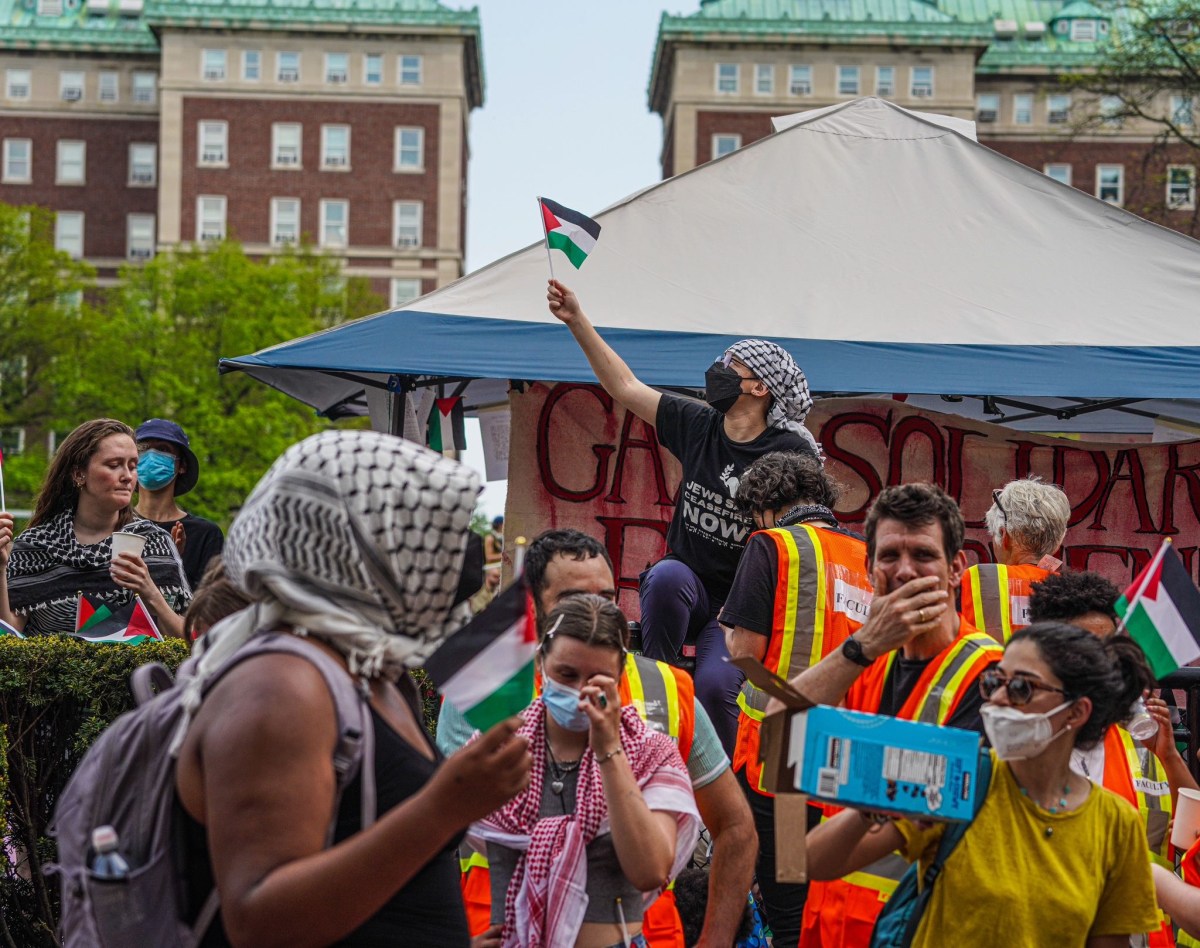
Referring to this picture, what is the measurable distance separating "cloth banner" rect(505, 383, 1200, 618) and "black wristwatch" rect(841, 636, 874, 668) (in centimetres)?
478

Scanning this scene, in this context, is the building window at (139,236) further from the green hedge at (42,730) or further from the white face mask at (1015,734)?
the white face mask at (1015,734)

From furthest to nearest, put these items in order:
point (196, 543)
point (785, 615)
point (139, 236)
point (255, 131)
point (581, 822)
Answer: point (139, 236)
point (255, 131)
point (196, 543)
point (785, 615)
point (581, 822)

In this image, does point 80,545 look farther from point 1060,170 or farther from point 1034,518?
point 1060,170

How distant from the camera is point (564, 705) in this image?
3.47 meters

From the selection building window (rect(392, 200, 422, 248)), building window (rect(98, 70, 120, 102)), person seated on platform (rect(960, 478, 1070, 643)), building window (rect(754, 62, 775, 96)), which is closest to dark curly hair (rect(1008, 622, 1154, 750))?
person seated on platform (rect(960, 478, 1070, 643))

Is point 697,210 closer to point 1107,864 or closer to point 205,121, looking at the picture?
point 1107,864

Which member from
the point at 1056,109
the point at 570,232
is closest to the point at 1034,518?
the point at 570,232

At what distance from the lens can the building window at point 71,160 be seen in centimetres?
7331

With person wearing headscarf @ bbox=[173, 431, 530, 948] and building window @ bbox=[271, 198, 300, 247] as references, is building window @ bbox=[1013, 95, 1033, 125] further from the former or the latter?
person wearing headscarf @ bbox=[173, 431, 530, 948]

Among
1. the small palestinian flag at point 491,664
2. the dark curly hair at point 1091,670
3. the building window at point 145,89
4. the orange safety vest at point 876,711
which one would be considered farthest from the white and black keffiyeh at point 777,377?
the building window at point 145,89

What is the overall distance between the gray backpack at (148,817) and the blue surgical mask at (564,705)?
117 centimetres

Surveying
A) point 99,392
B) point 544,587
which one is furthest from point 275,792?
point 99,392

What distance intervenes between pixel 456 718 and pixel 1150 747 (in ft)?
7.31

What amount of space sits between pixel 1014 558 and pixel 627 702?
77.2 inches
